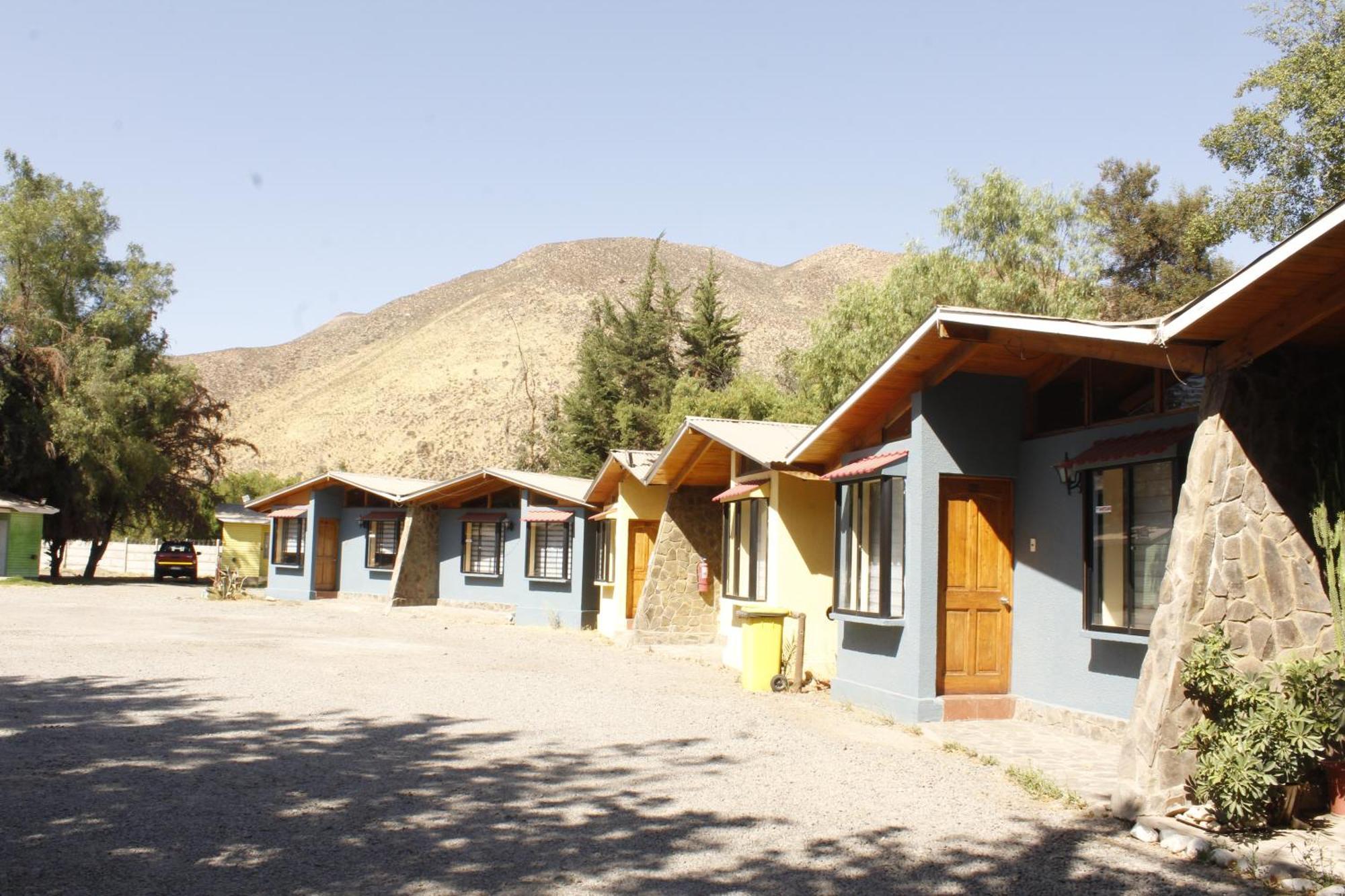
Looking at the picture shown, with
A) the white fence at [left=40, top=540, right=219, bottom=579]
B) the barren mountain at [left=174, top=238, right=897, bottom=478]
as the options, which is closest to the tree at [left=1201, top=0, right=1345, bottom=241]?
the barren mountain at [left=174, top=238, right=897, bottom=478]

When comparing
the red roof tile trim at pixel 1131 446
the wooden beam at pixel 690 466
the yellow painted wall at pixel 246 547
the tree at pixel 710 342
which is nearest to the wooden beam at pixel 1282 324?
the red roof tile trim at pixel 1131 446

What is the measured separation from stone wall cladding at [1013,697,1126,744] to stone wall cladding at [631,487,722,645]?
9254 mm

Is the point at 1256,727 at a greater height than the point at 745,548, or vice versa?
the point at 745,548

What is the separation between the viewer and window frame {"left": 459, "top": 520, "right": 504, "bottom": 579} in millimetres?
26609

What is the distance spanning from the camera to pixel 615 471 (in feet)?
70.4

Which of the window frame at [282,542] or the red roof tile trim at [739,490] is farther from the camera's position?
the window frame at [282,542]

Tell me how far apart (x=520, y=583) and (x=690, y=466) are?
8.35 meters

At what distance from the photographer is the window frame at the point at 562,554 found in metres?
24.1

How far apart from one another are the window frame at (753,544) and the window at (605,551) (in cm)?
492

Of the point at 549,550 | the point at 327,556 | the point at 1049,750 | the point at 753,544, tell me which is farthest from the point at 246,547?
the point at 1049,750

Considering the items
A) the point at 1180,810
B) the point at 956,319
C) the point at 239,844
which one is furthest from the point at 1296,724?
the point at 239,844

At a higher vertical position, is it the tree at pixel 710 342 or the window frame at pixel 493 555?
the tree at pixel 710 342

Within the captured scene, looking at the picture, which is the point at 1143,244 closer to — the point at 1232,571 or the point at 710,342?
the point at 710,342

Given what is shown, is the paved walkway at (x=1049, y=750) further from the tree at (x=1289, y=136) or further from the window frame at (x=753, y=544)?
the tree at (x=1289, y=136)
